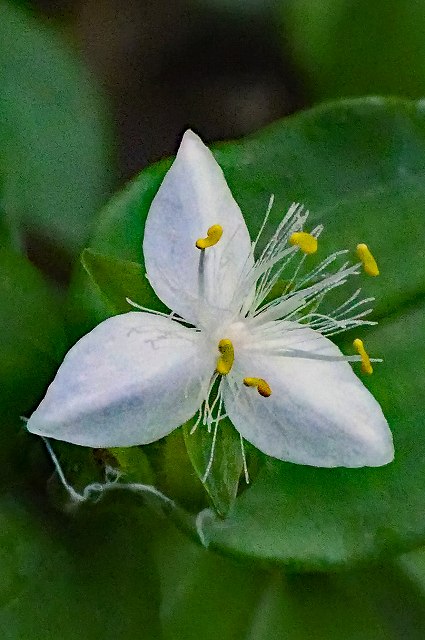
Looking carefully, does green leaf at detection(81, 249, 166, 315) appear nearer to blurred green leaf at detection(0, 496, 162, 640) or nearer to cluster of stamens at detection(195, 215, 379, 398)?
cluster of stamens at detection(195, 215, 379, 398)

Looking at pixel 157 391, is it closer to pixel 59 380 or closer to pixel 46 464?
pixel 59 380

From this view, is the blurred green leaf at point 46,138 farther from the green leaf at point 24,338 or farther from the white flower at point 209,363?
the white flower at point 209,363

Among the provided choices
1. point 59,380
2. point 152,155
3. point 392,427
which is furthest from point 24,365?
point 152,155

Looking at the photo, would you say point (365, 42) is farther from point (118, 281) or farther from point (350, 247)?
point (118, 281)

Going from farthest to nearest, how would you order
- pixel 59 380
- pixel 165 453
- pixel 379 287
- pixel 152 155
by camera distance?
pixel 152 155, pixel 379 287, pixel 165 453, pixel 59 380

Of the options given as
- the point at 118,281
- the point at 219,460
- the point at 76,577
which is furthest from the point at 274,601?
the point at 118,281

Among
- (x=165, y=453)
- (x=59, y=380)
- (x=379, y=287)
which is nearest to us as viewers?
(x=59, y=380)
